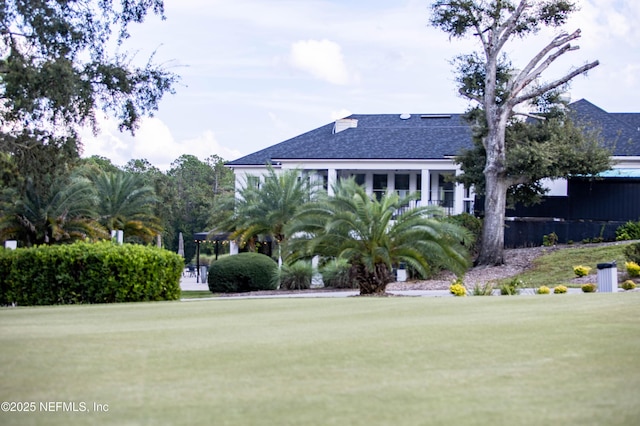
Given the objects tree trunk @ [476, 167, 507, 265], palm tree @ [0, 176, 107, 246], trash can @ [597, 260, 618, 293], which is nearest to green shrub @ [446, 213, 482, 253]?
tree trunk @ [476, 167, 507, 265]

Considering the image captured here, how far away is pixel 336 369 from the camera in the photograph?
7.64 meters

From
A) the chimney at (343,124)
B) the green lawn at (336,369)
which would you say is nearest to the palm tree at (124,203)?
the chimney at (343,124)

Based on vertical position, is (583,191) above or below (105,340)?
above

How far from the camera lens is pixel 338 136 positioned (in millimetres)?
50812

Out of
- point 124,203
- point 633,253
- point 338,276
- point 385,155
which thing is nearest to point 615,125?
point 385,155

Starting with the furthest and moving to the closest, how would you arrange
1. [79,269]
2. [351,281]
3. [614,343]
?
1. [351,281]
2. [79,269]
3. [614,343]

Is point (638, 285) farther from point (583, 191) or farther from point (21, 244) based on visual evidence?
point (21, 244)

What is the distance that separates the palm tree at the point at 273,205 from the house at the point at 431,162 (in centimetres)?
184

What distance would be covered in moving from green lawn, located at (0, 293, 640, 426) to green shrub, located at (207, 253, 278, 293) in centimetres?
2252

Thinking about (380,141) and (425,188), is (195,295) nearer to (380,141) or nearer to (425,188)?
(425,188)

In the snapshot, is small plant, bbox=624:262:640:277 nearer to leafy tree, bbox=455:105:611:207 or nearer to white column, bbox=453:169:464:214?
leafy tree, bbox=455:105:611:207

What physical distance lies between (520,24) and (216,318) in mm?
26609

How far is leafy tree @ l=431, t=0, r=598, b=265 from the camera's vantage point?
34.7 meters

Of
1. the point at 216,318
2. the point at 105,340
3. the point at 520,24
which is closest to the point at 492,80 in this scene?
the point at 520,24
